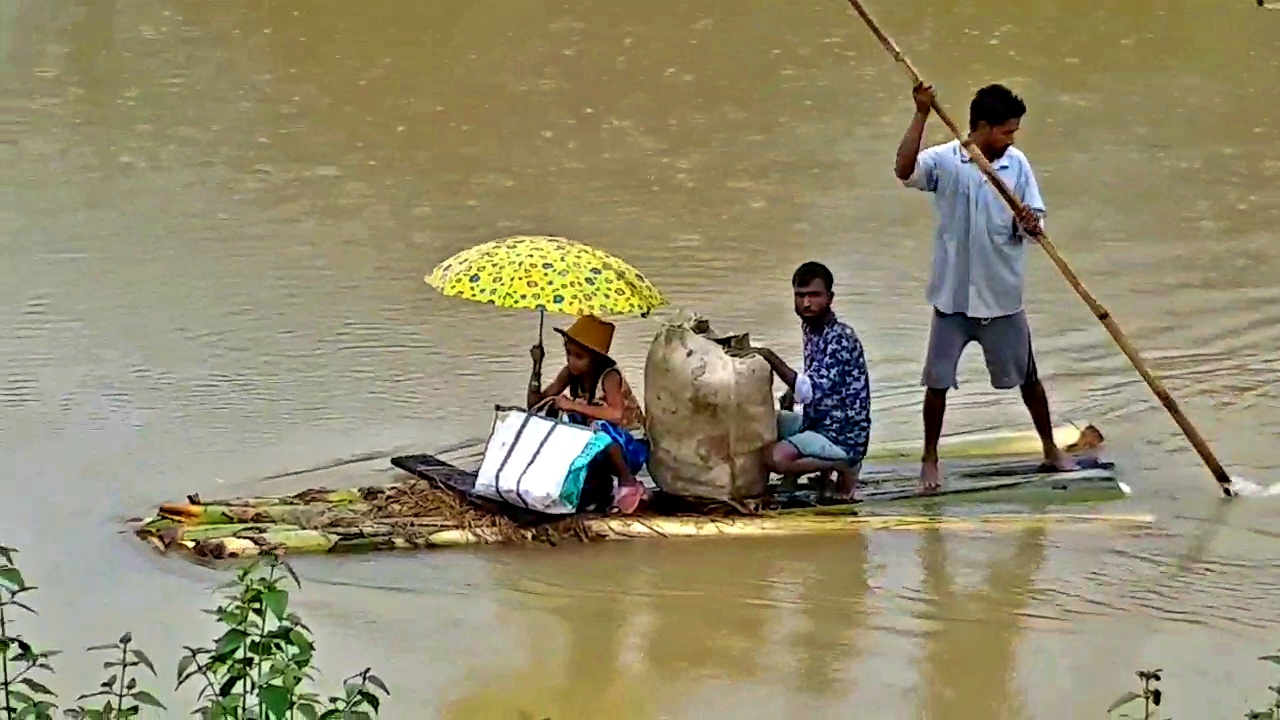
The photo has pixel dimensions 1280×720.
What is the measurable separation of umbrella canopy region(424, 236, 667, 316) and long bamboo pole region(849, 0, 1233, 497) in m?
1.07

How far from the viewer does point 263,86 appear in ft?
49.6

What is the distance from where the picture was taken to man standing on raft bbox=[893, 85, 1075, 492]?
6234 mm

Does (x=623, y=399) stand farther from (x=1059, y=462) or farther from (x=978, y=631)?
(x=1059, y=462)

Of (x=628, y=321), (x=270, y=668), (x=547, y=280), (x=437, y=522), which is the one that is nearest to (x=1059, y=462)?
(x=547, y=280)

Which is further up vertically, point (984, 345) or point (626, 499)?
point (984, 345)

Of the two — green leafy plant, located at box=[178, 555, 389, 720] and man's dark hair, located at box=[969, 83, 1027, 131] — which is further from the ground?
man's dark hair, located at box=[969, 83, 1027, 131]

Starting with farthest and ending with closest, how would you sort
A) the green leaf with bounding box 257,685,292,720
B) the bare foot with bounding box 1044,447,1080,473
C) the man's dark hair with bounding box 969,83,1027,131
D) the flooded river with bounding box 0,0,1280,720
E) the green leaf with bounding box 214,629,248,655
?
the bare foot with bounding box 1044,447,1080,473 → the man's dark hair with bounding box 969,83,1027,131 → the flooded river with bounding box 0,0,1280,720 → the green leaf with bounding box 214,629,248,655 → the green leaf with bounding box 257,685,292,720

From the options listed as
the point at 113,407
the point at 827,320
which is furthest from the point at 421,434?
the point at 827,320

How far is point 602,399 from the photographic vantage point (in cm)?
634

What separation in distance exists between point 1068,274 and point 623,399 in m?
1.48

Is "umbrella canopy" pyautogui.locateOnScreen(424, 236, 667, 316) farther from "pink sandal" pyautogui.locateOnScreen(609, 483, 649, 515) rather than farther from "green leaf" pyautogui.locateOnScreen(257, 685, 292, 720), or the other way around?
"green leaf" pyautogui.locateOnScreen(257, 685, 292, 720)

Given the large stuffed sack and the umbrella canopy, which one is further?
the large stuffed sack

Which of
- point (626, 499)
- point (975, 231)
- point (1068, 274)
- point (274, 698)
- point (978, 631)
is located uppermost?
point (975, 231)

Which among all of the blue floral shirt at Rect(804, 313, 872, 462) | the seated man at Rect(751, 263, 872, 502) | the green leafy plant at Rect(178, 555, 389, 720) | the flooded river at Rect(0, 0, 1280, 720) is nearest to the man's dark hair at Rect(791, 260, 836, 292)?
the seated man at Rect(751, 263, 872, 502)
